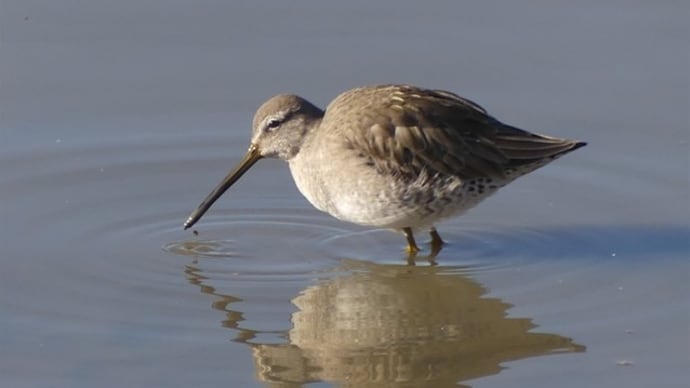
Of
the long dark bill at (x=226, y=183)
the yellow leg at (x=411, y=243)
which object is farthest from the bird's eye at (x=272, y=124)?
the yellow leg at (x=411, y=243)

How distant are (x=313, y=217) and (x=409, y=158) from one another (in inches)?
32.4

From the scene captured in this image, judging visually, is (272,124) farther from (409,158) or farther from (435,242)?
(435,242)

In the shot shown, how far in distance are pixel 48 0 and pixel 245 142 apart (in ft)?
6.01

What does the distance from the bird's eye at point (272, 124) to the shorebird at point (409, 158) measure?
217 mm

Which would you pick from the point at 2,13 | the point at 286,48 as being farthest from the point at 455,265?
the point at 2,13

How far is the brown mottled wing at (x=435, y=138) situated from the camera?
793 cm

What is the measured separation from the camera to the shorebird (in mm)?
7930

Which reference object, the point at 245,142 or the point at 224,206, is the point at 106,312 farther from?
the point at 245,142

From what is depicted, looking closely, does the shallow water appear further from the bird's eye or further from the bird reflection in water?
the bird's eye

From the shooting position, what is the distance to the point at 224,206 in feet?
28.4

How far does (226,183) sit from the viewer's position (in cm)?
841

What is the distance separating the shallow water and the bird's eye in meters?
0.47

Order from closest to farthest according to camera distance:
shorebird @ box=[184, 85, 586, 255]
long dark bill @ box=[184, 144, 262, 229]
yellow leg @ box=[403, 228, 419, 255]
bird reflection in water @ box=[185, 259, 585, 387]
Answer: bird reflection in water @ box=[185, 259, 585, 387], shorebird @ box=[184, 85, 586, 255], yellow leg @ box=[403, 228, 419, 255], long dark bill @ box=[184, 144, 262, 229]

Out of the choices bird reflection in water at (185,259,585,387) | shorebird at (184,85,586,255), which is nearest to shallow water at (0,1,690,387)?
bird reflection in water at (185,259,585,387)
